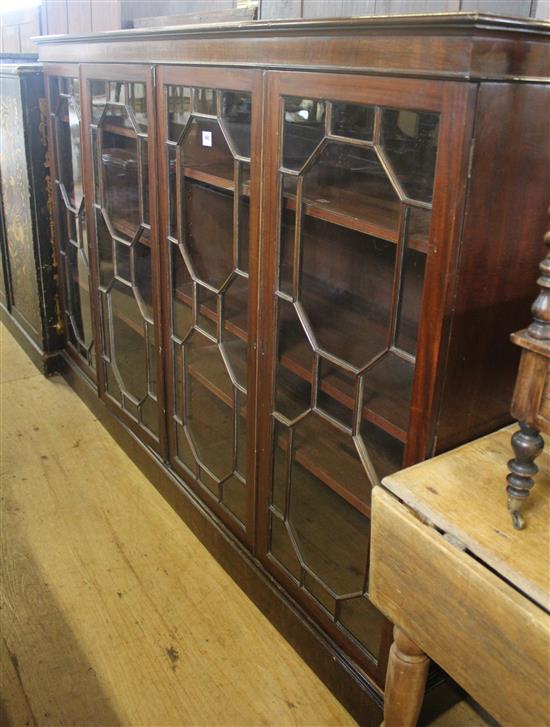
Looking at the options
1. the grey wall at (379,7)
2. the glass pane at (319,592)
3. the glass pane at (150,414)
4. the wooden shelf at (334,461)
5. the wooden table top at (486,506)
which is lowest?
the glass pane at (319,592)

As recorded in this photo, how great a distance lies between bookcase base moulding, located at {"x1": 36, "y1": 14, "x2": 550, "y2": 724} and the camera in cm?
104

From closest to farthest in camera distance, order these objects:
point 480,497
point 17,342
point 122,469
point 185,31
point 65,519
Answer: point 480,497
point 185,31
point 65,519
point 122,469
point 17,342

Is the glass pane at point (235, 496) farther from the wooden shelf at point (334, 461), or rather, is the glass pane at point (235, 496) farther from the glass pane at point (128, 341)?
the glass pane at point (128, 341)

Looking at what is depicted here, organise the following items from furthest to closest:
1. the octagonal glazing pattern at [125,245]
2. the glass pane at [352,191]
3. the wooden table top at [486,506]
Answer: the octagonal glazing pattern at [125,245] → the glass pane at [352,191] → the wooden table top at [486,506]

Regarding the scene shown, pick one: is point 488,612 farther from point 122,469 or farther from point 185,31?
point 122,469

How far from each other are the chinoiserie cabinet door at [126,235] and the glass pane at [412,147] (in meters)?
0.90

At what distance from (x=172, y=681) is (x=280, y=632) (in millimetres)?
304

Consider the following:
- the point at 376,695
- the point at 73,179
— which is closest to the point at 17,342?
the point at 73,179

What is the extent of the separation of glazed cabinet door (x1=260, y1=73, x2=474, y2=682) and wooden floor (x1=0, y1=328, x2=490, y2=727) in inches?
9.1

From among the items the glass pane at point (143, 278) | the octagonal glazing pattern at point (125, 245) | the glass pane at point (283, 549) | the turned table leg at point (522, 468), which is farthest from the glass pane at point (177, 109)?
the turned table leg at point (522, 468)

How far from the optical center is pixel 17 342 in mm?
3516

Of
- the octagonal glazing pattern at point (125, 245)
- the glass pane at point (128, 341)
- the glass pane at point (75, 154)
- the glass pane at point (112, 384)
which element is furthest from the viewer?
the glass pane at point (112, 384)

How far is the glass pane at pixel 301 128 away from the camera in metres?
1.24

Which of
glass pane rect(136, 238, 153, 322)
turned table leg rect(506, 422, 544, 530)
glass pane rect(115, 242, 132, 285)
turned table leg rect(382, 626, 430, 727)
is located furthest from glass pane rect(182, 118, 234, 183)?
Result: turned table leg rect(382, 626, 430, 727)
